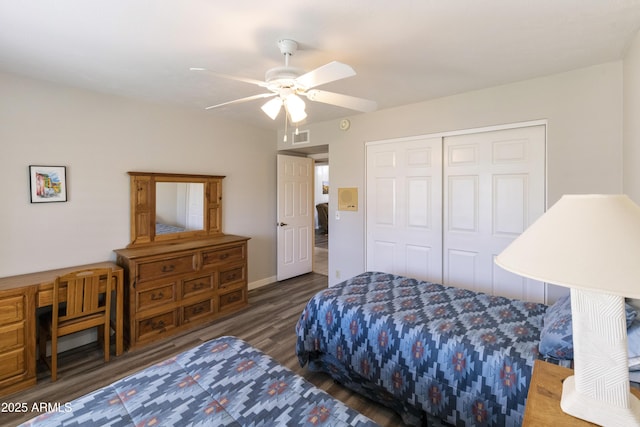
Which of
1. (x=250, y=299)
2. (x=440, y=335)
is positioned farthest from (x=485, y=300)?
(x=250, y=299)

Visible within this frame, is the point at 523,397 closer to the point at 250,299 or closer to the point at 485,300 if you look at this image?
the point at 485,300

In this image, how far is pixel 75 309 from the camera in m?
2.32

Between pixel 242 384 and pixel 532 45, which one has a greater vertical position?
pixel 532 45

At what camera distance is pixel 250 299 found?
3.95 metres

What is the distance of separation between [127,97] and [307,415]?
3461 millimetres

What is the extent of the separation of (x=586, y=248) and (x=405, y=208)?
2.70 m

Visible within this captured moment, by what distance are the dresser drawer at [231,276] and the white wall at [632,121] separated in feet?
12.0

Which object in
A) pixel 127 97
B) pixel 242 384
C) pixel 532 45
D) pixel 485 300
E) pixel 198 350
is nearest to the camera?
pixel 242 384

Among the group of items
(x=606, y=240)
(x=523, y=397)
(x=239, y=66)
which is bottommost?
(x=523, y=397)

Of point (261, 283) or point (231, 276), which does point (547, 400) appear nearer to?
point (231, 276)

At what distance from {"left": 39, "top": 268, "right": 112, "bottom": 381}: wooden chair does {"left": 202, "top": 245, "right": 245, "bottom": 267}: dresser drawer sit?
97 centimetres

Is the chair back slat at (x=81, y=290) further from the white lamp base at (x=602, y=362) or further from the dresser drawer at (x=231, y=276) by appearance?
the white lamp base at (x=602, y=362)

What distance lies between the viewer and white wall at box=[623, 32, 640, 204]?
6.11 feet

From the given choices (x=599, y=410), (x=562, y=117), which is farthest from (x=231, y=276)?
(x=562, y=117)
